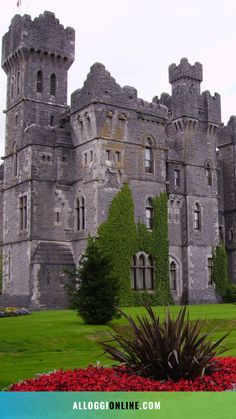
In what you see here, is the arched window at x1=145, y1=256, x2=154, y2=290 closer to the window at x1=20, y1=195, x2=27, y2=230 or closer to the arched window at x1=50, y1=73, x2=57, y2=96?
the window at x1=20, y1=195, x2=27, y2=230

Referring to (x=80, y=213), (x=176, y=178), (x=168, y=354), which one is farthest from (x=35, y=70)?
(x=168, y=354)

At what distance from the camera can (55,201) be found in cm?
3825

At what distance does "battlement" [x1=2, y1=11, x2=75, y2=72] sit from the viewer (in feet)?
130

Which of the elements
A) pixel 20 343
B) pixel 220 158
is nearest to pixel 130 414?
pixel 20 343

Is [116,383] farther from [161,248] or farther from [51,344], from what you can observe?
[161,248]

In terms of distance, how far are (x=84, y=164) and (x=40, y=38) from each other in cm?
995

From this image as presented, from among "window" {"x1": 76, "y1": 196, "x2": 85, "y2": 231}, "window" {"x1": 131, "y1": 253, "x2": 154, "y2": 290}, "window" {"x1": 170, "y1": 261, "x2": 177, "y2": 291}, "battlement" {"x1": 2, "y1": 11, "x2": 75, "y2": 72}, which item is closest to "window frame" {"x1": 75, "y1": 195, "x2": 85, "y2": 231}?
"window" {"x1": 76, "y1": 196, "x2": 85, "y2": 231}

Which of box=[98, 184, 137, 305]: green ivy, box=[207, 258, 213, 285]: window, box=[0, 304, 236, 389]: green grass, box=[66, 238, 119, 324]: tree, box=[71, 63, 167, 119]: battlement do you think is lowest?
box=[0, 304, 236, 389]: green grass

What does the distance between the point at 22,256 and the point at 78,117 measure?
9963mm

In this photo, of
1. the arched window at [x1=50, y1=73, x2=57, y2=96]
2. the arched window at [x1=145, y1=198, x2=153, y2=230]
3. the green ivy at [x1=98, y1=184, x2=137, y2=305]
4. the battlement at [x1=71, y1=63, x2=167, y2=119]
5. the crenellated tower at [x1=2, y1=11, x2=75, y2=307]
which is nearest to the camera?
the green ivy at [x1=98, y1=184, x2=137, y2=305]

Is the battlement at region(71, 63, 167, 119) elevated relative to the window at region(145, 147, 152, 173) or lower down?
elevated

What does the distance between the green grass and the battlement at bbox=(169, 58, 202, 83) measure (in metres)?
23.3

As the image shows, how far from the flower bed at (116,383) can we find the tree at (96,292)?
13.7m

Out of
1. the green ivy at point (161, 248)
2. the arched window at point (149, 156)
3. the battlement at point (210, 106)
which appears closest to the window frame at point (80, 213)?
the green ivy at point (161, 248)
